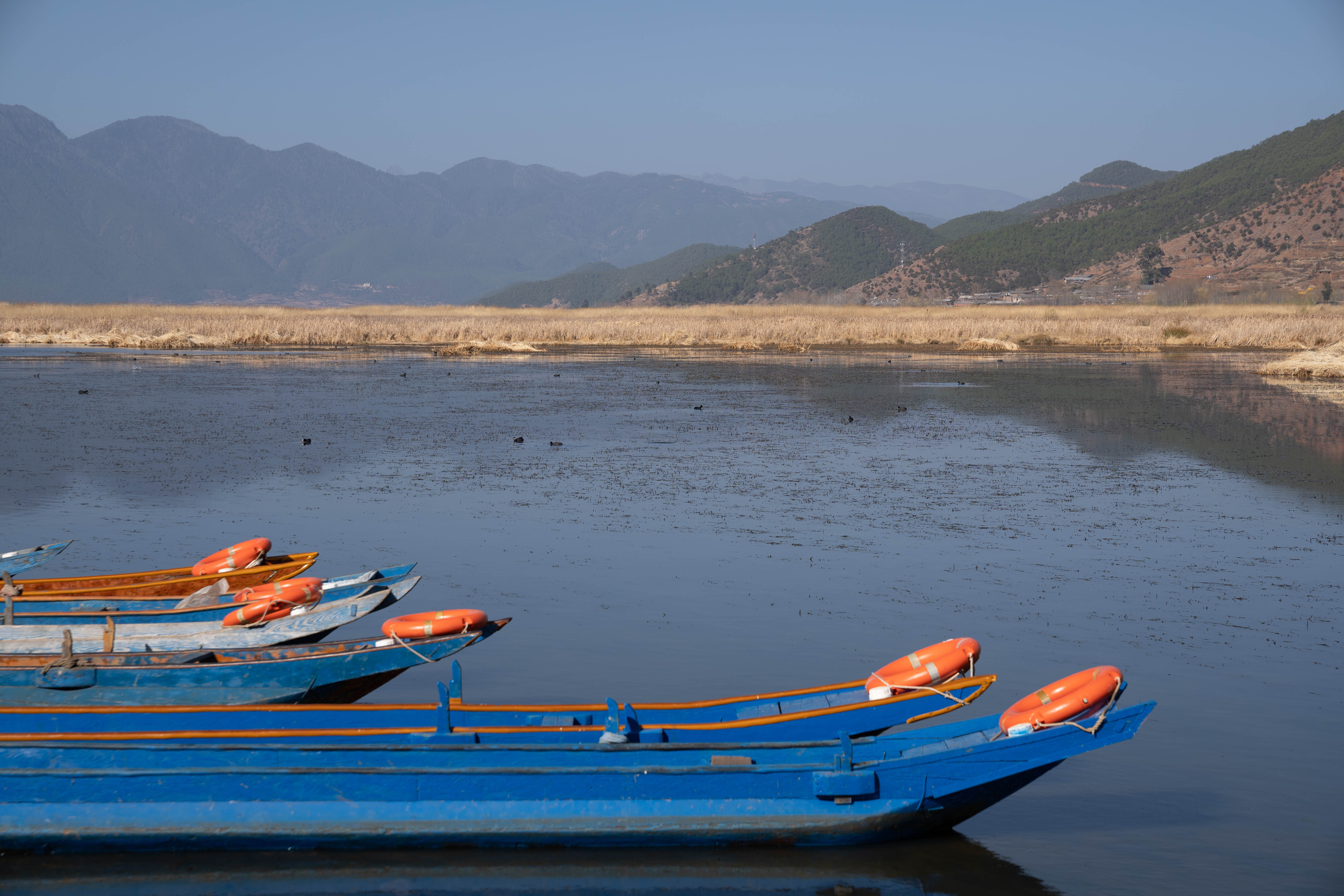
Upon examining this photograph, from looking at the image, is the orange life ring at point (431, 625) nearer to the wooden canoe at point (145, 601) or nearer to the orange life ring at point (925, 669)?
the wooden canoe at point (145, 601)

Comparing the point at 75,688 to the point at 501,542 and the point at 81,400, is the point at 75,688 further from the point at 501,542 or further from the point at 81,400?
the point at 81,400

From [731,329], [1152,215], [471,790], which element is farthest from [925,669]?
[1152,215]

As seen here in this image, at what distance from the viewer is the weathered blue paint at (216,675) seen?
23.8 ft

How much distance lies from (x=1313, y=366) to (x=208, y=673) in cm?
4102

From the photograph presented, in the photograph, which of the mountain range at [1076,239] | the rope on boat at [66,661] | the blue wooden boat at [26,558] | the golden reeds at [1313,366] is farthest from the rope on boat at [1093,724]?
the mountain range at [1076,239]

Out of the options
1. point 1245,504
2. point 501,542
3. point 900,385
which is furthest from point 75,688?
point 900,385

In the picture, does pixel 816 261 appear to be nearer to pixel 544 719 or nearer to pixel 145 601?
Answer: pixel 145 601

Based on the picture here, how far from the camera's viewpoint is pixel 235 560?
980cm

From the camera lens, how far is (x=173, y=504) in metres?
15.7

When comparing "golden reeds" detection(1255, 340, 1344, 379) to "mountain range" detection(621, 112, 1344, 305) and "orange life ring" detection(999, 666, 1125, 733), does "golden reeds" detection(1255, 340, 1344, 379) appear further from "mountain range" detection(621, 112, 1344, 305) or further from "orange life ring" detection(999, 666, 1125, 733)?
"mountain range" detection(621, 112, 1344, 305)

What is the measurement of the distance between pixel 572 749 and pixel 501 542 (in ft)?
24.9

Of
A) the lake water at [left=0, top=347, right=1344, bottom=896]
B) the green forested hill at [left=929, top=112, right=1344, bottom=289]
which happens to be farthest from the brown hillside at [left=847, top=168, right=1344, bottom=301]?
the lake water at [left=0, top=347, right=1344, bottom=896]

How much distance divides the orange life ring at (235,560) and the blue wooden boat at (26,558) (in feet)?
5.41

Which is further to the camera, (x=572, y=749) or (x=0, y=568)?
(x=0, y=568)
